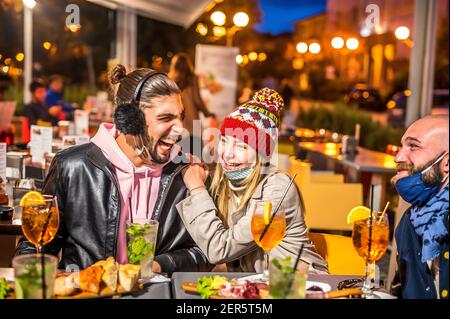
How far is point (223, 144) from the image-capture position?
2.69 meters

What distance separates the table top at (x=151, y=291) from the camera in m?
2.06

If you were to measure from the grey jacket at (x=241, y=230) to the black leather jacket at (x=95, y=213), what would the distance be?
0.16 m

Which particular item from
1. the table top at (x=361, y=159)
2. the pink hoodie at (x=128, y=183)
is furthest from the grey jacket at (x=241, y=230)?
the table top at (x=361, y=159)

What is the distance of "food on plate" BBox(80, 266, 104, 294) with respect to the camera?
6.64ft

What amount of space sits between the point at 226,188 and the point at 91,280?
891 mm

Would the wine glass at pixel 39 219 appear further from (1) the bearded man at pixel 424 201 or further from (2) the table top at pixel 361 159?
(2) the table top at pixel 361 159

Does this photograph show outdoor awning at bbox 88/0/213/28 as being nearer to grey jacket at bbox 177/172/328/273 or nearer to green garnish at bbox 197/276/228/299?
grey jacket at bbox 177/172/328/273

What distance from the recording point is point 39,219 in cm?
220

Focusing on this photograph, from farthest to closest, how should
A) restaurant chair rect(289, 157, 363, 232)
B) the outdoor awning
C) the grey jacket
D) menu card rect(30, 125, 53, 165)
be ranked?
1. the outdoor awning
2. restaurant chair rect(289, 157, 363, 232)
3. menu card rect(30, 125, 53, 165)
4. the grey jacket

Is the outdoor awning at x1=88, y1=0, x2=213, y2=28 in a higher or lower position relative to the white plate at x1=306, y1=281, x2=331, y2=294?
higher

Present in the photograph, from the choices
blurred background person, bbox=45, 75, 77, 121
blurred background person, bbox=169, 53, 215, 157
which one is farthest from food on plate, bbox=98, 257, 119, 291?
blurred background person, bbox=45, 75, 77, 121

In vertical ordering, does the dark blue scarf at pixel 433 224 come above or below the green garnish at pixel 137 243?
above

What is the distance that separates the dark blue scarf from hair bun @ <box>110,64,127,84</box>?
1375 millimetres
